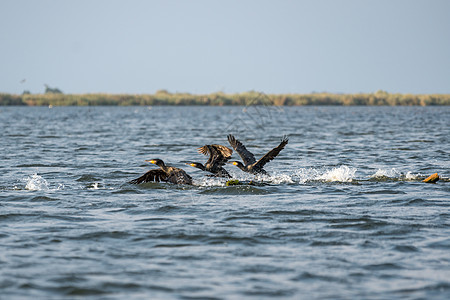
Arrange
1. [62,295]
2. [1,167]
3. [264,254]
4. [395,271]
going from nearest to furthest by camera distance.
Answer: [62,295], [395,271], [264,254], [1,167]

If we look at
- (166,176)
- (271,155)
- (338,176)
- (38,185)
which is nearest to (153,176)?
(166,176)

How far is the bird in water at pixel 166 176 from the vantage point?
14078mm

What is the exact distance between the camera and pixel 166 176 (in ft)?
47.2

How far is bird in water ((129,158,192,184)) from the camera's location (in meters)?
→ 14.1

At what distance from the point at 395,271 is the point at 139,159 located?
14.2 m

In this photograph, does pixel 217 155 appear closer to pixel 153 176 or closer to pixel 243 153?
pixel 243 153

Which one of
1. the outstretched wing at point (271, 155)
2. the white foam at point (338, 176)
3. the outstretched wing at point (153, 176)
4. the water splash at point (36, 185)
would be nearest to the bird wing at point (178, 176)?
the outstretched wing at point (153, 176)

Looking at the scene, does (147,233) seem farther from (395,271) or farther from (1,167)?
(1,167)

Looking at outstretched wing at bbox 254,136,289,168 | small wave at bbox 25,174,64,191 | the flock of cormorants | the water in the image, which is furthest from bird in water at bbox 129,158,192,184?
small wave at bbox 25,174,64,191

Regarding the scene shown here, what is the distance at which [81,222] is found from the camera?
34.0 feet

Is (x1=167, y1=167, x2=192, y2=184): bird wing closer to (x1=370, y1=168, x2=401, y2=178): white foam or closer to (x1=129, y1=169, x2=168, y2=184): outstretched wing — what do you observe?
(x1=129, y1=169, x2=168, y2=184): outstretched wing

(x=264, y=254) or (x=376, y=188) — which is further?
(x=376, y=188)

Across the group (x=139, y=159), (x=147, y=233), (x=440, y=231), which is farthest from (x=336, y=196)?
(x=139, y=159)

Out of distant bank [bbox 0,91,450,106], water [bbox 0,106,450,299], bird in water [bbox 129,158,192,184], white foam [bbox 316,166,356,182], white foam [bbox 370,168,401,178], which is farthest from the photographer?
distant bank [bbox 0,91,450,106]
